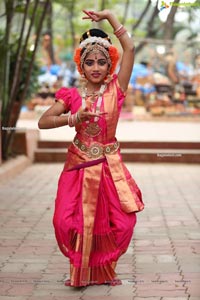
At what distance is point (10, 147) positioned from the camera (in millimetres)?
13156

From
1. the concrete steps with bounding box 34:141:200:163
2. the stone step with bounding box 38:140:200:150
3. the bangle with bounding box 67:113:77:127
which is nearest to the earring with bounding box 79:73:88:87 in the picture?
the bangle with bounding box 67:113:77:127

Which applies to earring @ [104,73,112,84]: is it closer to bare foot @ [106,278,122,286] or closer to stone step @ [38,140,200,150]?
bare foot @ [106,278,122,286]

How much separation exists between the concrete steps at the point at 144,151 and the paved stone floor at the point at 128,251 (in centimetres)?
293

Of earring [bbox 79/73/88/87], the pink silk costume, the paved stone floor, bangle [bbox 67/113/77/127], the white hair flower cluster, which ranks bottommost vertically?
the paved stone floor

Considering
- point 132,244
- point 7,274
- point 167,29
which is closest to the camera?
point 7,274

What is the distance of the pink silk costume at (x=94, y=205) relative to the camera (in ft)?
16.6

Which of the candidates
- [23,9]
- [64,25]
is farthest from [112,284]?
[64,25]

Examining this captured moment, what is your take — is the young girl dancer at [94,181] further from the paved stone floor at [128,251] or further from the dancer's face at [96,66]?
the paved stone floor at [128,251]

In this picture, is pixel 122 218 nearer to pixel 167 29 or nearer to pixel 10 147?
pixel 10 147

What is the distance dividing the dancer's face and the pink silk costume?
0.40 feet

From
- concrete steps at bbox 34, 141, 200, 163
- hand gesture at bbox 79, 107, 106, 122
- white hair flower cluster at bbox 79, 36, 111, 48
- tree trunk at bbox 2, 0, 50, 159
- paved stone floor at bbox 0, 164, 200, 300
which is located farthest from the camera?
concrete steps at bbox 34, 141, 200, 163

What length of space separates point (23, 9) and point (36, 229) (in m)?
6.36

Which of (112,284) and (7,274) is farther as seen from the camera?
(7,274)

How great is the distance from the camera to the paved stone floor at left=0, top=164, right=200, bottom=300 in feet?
16.5
